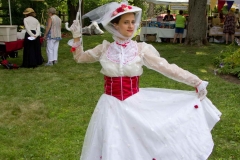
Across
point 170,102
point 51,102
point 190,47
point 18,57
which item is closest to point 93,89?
point 51,102

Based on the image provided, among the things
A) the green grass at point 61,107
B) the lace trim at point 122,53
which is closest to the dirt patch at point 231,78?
the green grass at point 61,107

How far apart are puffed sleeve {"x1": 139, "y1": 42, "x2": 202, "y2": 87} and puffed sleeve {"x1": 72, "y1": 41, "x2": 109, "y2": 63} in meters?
0.37

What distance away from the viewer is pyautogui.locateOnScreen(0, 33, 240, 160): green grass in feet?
14.8

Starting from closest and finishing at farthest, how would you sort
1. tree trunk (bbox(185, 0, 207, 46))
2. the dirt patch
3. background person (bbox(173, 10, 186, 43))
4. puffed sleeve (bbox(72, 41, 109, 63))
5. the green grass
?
puffed sleeve (bbox(72, 41, 109, 63)) < the green grass < the dirt patch < tree trunk (bbox(185, 0, 207, 46)) < background person (bbox(173, 10, 186, 43))

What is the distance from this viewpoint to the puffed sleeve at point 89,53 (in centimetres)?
339

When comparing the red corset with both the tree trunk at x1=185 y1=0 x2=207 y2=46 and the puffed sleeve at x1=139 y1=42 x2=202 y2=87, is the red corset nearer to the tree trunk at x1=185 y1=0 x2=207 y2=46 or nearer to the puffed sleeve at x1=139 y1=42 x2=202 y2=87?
the puffed sleeve at x1=139 y1=42 x2=202 y2=87

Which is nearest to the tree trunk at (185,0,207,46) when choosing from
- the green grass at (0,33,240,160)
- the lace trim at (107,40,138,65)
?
the green grass at (0,33,240,160)

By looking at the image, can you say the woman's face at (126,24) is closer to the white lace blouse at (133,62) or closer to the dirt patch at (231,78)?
the white lace blouse at (133,62)

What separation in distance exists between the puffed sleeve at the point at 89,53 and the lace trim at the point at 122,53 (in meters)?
0.11

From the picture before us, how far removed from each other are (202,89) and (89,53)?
3.57 ft

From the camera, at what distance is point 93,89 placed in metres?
7.25

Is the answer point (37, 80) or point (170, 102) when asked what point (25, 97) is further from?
point (170, 102)

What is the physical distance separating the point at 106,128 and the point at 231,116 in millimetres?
3076

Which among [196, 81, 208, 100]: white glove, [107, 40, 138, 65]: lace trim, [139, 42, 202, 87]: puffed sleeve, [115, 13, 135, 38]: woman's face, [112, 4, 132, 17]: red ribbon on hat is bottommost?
[196, 81, 208, 100]: white glove
